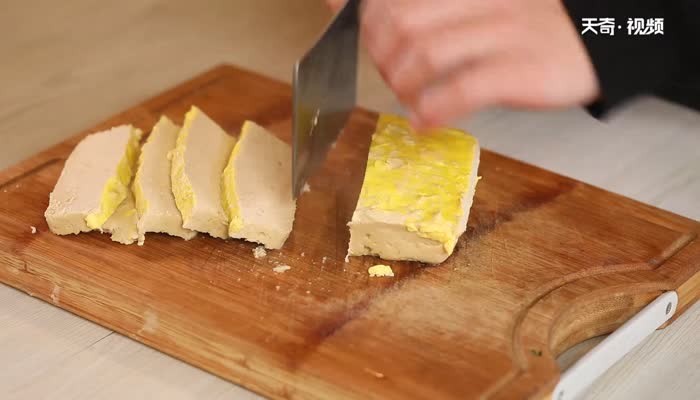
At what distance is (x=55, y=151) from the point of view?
2.65m

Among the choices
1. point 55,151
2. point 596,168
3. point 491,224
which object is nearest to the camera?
point 491,224

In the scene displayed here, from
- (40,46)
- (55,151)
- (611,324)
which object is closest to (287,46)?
(40,46)

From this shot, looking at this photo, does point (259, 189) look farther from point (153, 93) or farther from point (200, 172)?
point (153, 93)

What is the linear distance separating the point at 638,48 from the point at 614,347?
2.23 feet

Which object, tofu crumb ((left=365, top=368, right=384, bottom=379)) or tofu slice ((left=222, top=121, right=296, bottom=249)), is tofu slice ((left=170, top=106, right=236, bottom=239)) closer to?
tofu slice ((left=222, top=121, right=296, bottom=249))

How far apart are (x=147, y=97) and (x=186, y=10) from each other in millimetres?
779

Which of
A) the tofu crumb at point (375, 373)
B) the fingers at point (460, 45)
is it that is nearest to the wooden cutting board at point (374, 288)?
the tofu crumb at point (375, 373)

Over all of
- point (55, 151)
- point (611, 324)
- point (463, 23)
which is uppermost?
point (463, 23)

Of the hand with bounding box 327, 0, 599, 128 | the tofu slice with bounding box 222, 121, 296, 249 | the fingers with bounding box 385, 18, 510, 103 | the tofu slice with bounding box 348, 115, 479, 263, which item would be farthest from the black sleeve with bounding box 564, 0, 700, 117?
the tofu slice with bounding box 222, 121, 296, 249

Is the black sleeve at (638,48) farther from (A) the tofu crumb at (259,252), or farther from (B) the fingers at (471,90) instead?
(A) the tofu crumb at (259,252)

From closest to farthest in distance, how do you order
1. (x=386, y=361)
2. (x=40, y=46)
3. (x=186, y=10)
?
(x=386, y=361), (x=40, y=46), (x=186, y=10)

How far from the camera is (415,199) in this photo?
7.37 feet

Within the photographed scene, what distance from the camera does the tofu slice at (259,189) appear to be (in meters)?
2.25

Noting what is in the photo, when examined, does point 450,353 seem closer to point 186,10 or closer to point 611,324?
point 611,324
